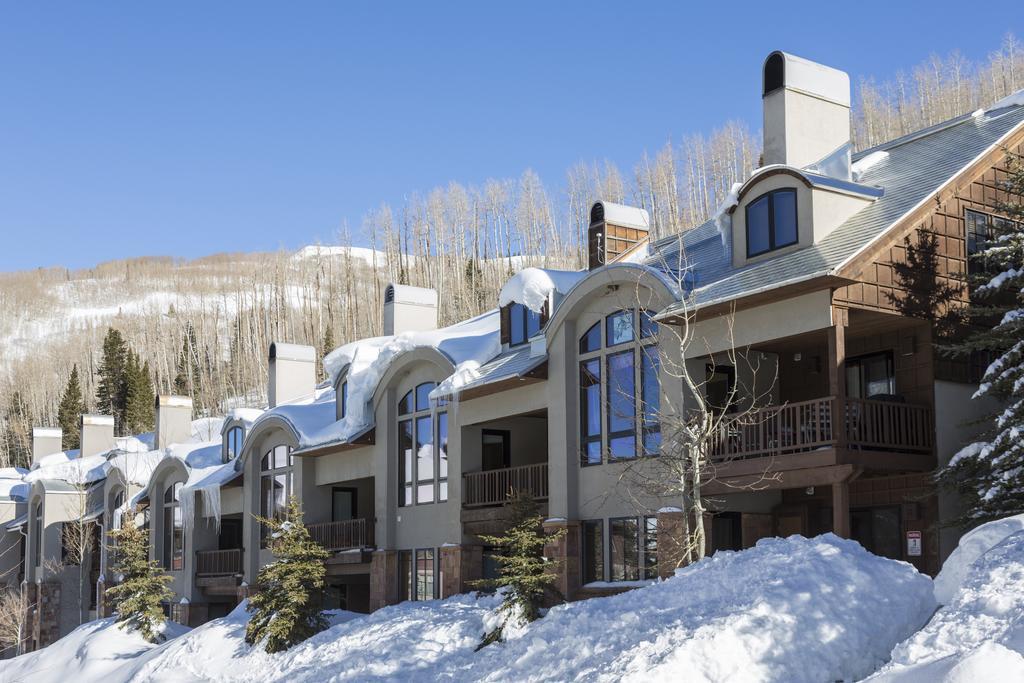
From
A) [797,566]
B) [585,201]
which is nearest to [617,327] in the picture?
[797,566]

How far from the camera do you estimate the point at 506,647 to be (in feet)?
58.4

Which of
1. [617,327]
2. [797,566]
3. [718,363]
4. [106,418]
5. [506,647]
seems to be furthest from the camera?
[106,418]

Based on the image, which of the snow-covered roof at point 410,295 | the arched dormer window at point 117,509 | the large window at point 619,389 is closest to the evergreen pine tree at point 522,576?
the large window at point 619,389

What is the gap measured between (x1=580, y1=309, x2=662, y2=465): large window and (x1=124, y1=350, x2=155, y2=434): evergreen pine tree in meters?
56.9

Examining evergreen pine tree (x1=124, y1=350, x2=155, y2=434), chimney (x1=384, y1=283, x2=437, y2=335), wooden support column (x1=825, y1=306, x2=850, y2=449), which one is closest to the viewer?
wooden support column (x1=825, y1=306, x2=850, y2=449)

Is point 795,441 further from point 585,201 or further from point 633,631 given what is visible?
point 585,201

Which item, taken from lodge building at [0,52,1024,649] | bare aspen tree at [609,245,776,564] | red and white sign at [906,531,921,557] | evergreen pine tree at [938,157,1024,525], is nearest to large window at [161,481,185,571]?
lodge building at [0,52,1024,649]

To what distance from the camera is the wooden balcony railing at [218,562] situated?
3516 cm

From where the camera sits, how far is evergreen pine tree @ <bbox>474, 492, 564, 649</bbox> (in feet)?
→ 63.9

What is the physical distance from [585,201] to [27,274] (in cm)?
11533

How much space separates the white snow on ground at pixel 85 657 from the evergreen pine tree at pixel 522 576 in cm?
1267

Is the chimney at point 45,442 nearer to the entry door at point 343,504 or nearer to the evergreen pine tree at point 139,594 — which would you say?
the evergreen pine tree at point 139,594

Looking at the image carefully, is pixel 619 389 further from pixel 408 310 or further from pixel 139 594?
pixel 139 594

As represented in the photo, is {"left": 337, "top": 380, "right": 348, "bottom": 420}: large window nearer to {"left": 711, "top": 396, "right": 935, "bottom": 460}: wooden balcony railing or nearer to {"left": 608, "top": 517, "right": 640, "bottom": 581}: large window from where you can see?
{"left": 608, "top": 517, "right": 640, "bottom": 581}: large window
